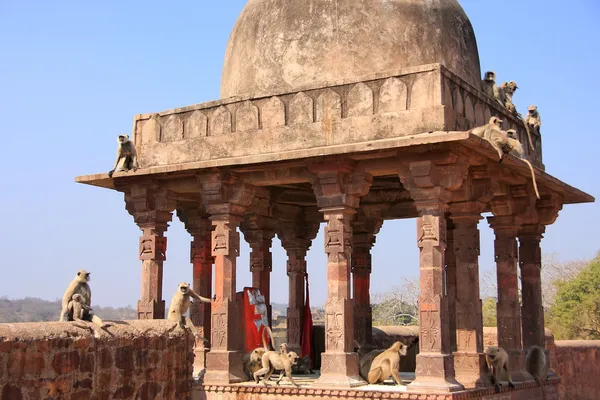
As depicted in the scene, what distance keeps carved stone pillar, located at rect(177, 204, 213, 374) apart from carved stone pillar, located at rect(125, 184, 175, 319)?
5.02 feet

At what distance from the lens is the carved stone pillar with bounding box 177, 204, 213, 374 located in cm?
1459

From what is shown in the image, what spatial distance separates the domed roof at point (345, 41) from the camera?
12109mm

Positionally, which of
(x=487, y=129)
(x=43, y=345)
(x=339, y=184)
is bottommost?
(x=43, y=345)

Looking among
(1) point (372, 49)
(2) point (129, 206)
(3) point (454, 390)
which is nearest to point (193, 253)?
(2) point (129, 206)

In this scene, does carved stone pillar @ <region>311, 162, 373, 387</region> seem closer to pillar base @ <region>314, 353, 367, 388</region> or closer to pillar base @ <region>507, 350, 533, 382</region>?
pillar base @ <region>314, 353, 367, 388</region>

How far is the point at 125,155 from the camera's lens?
12898mm

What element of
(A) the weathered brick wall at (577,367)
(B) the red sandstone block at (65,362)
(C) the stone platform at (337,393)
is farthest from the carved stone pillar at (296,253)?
(B) the red sandstone block at (65,362)

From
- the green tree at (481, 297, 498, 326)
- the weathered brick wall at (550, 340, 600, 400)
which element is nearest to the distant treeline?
the green tree at (481, 297, 498, 326)

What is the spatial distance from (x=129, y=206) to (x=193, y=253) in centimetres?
190

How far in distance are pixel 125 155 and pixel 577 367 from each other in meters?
9.87

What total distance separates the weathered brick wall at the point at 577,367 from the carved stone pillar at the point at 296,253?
15.0 ft

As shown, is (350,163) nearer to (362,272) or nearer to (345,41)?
(345,41)

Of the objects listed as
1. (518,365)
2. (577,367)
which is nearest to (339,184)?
(518,365)

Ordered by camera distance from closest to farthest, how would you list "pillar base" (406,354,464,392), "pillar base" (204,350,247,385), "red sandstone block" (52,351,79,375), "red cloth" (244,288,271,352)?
"red sandstone block" (52,351,79,375), "pillar base" (406,354,464,392), "pillar base" (204,350,247,385), "red cloth" (244,288,271,352)
